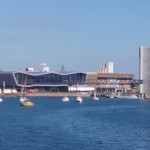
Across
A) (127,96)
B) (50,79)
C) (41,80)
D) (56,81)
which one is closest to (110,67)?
(127,96)

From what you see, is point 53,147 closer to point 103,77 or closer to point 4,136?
point 4,136

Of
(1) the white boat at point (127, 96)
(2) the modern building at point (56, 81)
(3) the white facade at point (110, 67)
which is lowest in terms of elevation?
(1) the white boat at point (127, 96)

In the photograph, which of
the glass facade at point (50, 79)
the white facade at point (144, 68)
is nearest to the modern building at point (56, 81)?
the glass facade at point (50, 79)

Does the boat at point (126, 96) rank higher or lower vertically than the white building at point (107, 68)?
lower

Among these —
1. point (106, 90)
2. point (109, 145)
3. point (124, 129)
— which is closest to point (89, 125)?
point (124, 129)

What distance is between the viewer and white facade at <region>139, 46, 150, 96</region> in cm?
12212

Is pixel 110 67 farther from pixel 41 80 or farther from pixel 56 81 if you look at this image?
pixel 41 80

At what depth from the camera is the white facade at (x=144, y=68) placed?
122125mm

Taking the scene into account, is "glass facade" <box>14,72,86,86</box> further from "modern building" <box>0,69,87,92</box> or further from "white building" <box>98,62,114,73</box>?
"white building" <box>98,62,114,73</box>

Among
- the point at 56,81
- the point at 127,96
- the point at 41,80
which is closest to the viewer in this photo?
the point at 41,80

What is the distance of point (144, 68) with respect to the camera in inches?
4958

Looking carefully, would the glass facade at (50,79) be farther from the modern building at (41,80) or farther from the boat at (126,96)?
the boat at (126,96)

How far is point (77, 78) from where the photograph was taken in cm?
11444

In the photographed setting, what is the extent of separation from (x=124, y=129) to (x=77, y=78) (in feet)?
266
